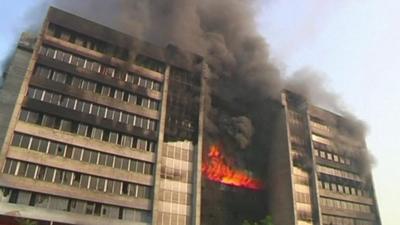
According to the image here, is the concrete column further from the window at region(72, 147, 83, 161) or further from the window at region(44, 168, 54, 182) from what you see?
the window at region(44, 168, 54, 182)

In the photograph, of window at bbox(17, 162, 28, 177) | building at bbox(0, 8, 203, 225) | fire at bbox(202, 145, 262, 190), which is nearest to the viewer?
window at bbox(17, 162, 28, 177)

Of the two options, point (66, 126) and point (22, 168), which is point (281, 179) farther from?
point (22, 168)

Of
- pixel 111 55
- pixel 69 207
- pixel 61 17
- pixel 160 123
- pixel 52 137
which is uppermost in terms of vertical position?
pixel 61 17

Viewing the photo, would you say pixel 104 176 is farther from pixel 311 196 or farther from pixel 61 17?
pixel 311 196

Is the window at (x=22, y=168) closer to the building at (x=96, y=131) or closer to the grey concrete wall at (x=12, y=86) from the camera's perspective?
the building at (x=96, y=131)

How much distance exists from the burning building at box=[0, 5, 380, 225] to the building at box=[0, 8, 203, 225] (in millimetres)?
132

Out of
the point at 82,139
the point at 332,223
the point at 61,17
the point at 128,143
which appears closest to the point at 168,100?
the point at 128,143

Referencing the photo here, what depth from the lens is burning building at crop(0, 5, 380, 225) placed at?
40844 mm

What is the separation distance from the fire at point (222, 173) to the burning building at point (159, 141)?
16 centimetres

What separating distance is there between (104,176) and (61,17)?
72.2ft

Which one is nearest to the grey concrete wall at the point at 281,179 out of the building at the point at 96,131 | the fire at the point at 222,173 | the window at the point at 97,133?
the fire at the point at 222,173

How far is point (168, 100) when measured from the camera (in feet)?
172

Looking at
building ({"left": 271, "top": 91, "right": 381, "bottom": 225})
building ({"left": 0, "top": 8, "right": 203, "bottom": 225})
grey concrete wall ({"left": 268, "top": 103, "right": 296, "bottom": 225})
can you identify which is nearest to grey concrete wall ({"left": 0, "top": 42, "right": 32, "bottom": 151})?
building ({"left": 0, "top": 8, "right": 203, "bottom": 225})

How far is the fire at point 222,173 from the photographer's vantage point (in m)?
55.0
